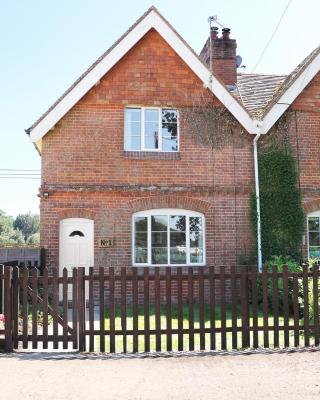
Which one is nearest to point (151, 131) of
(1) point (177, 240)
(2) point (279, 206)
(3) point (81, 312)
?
(1) point (177, 240)

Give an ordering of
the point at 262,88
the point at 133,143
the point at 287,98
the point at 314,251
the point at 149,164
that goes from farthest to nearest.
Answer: the point at 262,88
the point at 314,251
the point at 287,98
the point at 133,143
the point at 149,164

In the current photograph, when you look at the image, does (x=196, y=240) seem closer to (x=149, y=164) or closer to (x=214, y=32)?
(x=149, y=164)

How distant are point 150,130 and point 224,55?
213 inches

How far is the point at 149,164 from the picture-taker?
15.0m

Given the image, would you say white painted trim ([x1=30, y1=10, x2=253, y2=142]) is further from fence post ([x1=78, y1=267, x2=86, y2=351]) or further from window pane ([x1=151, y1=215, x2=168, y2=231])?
fence post ([x1=78, y1=267, x2=86, y2=351])

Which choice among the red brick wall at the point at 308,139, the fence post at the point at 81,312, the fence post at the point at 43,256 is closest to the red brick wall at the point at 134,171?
the fence post at the point at 43,256

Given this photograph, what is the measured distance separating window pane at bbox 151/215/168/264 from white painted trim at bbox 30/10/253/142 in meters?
4.09

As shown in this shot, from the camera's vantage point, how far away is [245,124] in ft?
49.8

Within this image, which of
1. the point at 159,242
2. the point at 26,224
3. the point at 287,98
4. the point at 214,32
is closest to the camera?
the point at 159,242

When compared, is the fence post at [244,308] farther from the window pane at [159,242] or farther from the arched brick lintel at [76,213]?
the arched brick lintel at [76,213]

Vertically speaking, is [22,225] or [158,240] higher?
[22,225]

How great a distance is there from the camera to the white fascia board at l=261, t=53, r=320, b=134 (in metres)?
15.2

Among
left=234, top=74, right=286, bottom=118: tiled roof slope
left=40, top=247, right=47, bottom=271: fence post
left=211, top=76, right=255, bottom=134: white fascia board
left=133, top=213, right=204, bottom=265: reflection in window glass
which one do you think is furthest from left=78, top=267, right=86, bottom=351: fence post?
left=234, top=74, right=286, bottom=118: tiled roof slope

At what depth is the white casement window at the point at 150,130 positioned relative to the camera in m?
15.1
